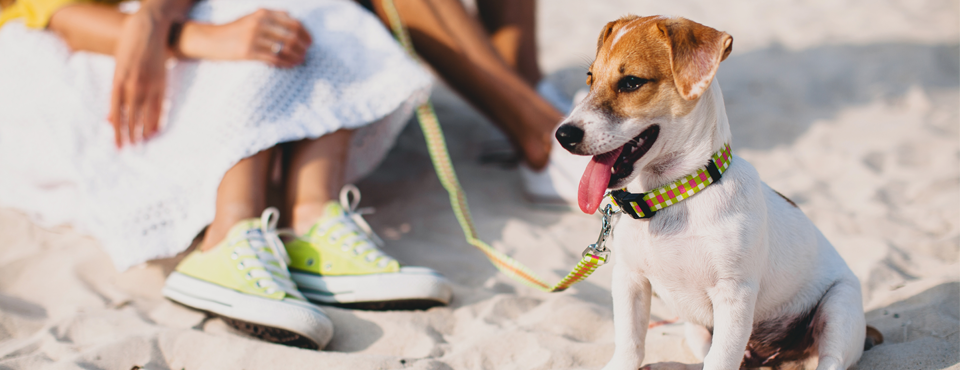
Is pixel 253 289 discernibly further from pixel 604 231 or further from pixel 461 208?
pixel 604 231

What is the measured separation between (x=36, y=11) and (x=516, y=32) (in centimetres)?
271

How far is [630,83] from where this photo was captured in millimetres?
1435

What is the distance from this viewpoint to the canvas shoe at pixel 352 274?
7.33 feet

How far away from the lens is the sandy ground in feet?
→ 6.41

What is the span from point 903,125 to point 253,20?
399cm

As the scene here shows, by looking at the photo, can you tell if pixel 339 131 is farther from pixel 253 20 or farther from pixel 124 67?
pixel 124 67

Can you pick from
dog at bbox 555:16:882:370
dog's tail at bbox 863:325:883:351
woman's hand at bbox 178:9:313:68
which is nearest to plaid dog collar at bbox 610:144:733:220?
dog at bbox 555:16:882:370

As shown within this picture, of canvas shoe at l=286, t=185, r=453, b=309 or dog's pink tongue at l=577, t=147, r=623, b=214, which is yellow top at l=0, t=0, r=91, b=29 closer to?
canvas shoe at l=286, t=185, r=453, b=309

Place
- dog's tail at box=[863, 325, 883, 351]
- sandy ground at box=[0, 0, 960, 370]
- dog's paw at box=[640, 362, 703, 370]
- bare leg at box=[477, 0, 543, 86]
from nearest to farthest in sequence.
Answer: dog's paw at box=[640, 362, 703, 370] → dog's tail at box=[863, 325, 883, 351] → sandy ground at box=[0, 0, 960, 370] → bare leg at box=[477, 0, 543, 86]

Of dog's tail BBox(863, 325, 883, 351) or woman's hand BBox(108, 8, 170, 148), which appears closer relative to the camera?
dog's tail BBox(863, 325, 883, 351)

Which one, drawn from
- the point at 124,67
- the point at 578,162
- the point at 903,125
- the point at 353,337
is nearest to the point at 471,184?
the point at 578,162

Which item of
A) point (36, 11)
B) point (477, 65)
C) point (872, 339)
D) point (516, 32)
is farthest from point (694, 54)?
point (36, 11)

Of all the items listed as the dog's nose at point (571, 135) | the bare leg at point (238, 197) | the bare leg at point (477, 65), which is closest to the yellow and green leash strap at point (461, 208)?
the bare leg at point (477, 65)

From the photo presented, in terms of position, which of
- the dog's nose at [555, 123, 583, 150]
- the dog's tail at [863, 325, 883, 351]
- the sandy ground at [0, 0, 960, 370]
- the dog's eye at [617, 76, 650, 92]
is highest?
the dog's eye at [617, 76, 650, 92]
